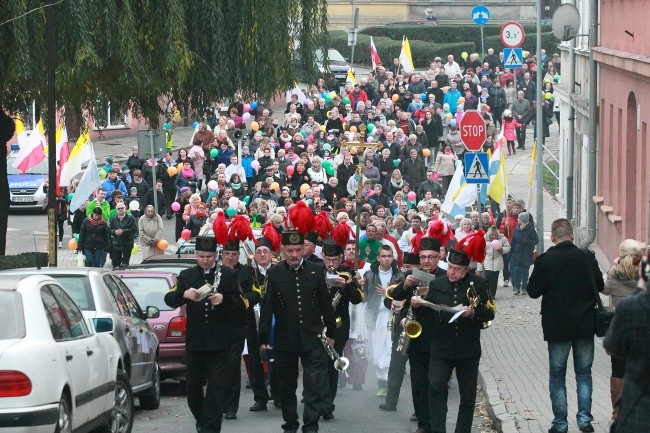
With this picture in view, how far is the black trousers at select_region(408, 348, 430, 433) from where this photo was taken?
13109 mm

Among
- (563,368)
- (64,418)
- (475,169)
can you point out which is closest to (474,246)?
(563,368)

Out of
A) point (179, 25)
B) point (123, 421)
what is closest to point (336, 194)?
point (179, 25)

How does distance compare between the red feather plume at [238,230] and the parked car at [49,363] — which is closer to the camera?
the parked car at [49,363]

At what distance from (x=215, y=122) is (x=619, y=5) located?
16.3 m

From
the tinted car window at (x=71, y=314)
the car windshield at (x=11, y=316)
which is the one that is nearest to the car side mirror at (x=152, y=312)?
the tinted car window at (x=71, y=314)

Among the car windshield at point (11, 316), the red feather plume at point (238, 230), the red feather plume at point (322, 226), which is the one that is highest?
the red feather plume at point (238, 230)

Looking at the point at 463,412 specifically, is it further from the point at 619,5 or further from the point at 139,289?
the point at 619,5

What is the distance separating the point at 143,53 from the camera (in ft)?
63.3

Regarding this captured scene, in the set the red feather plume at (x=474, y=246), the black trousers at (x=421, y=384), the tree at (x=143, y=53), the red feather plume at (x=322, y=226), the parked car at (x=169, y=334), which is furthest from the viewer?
the tree at (x=143, y=53)

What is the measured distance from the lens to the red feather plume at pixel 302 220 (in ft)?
43.6

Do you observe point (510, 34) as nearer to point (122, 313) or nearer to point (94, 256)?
point (94, 256)

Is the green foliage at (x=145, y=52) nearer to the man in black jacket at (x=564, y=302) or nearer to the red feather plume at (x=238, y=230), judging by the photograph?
the red feather plume at (x=238, y=230)

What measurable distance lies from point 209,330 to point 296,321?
2.41 feet

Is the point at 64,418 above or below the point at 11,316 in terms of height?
below
